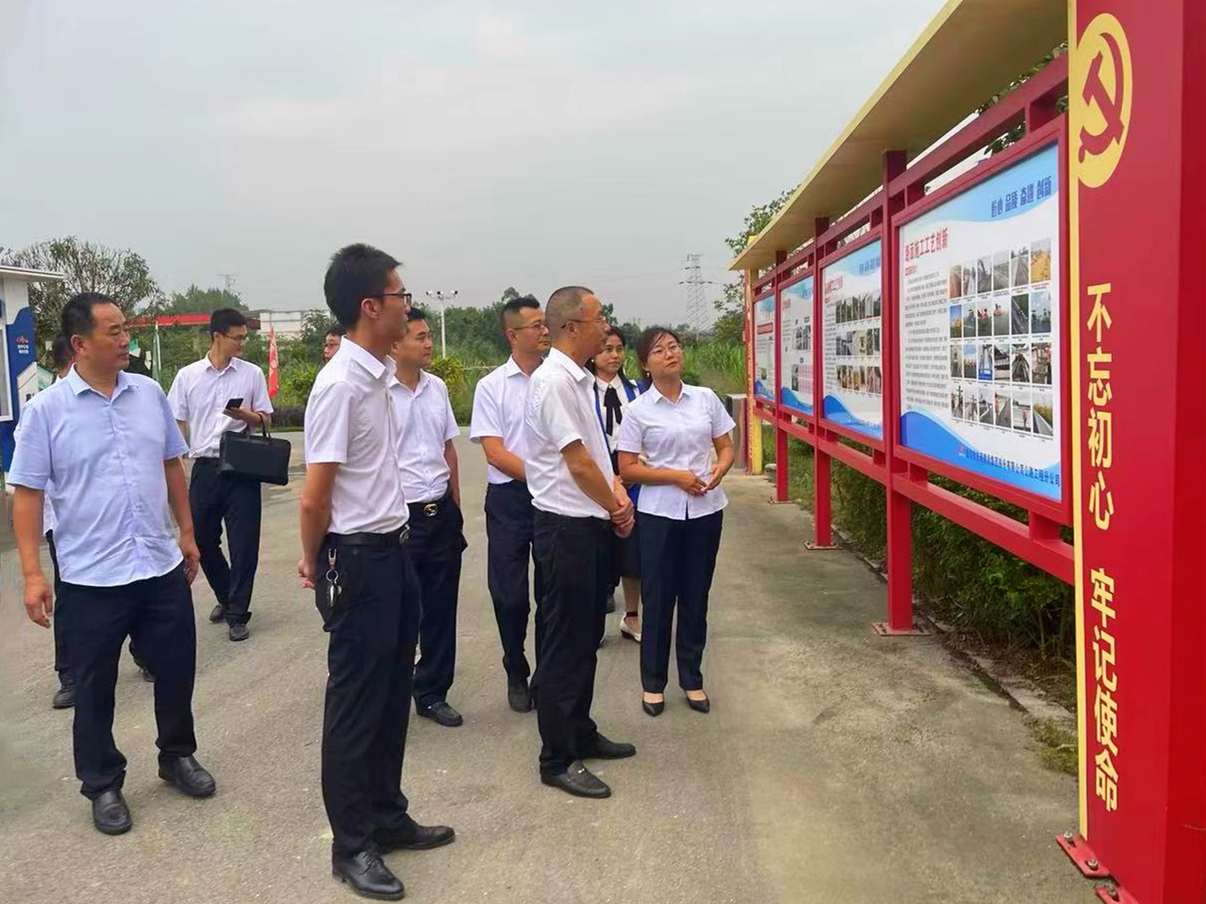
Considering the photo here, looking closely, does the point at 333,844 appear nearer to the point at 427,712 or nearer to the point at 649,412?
the point at 427,712

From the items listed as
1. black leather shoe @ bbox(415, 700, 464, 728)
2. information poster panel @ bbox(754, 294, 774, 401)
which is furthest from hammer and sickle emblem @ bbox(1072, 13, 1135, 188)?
information poster panel @ bbox(754, 294, 774, 401)

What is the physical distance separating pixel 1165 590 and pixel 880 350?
3.22m

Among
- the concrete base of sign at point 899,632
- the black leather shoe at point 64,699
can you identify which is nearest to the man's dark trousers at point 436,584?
the black leather shoe at point 64,699

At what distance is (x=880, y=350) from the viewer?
5363 mm

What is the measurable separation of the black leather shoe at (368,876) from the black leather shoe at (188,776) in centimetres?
84

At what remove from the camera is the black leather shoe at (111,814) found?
126 inches

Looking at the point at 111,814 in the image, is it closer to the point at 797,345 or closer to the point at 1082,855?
the point at 1082,855

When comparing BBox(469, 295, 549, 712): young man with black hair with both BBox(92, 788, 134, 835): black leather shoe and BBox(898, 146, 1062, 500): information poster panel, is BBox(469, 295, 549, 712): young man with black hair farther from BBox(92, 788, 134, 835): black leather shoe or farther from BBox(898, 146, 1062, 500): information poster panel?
BBox(898, 146, 1062, 500): information poster panel

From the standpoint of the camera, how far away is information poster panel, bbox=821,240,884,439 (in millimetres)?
5445

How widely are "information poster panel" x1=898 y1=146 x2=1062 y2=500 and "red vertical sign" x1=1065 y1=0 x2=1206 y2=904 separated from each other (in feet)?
1.56

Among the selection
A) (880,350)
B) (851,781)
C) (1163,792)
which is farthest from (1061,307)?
(880,350)

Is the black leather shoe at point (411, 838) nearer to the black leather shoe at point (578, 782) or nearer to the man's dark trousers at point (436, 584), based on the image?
the black leather shoe at point (578, 782)

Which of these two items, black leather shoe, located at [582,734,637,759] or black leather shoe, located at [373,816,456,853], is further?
black leather shoe, located at [582,734,637,759]

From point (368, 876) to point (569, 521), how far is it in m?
1.27
